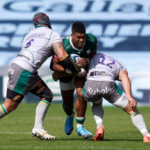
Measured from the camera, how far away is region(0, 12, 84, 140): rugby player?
5980mm

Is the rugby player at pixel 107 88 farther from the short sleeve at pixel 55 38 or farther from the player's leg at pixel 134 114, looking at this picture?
the short sleeve at pixel 55 38

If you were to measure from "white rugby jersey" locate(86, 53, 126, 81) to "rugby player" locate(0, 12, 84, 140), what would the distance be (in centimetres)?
20

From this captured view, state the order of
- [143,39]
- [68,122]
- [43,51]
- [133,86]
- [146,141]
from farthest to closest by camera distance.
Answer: [143,39] → [133,86] → [68,122] → [43,51] → [146,141]

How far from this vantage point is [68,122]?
700 centimetres

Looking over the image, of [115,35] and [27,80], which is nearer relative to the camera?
[27,80]

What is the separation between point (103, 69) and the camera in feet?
20.1

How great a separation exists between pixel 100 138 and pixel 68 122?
1.07 metres

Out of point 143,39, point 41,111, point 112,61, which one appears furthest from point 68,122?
point 143,39

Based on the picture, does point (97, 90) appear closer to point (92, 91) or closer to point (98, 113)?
point (92, 91)

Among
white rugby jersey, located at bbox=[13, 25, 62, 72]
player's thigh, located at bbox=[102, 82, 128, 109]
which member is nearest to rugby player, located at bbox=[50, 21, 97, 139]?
white rugby jersey, located at bbox=[13, 25, 62, 72]

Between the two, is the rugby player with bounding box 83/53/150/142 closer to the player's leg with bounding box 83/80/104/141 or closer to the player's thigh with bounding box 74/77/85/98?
the player's leg with bounding box 83/80/104/141

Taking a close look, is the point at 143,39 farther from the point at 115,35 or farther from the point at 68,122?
the point at 68,122

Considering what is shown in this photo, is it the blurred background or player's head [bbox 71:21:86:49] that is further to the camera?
the blurred background

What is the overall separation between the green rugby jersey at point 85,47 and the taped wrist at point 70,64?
27 centimetres
